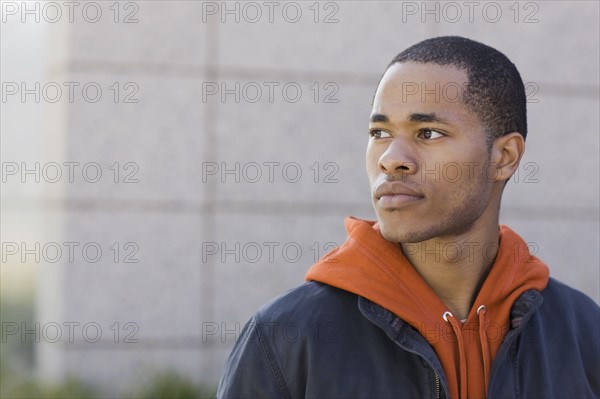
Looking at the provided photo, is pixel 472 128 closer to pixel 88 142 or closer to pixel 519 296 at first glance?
pixel 519 296

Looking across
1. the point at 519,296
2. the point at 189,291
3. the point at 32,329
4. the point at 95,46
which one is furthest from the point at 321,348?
the point at 32,329

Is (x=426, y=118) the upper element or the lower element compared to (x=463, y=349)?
upper

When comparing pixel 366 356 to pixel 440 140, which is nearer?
pixel 366 356

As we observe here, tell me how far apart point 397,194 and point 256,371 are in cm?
68

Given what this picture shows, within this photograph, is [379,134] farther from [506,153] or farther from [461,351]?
[461,351]

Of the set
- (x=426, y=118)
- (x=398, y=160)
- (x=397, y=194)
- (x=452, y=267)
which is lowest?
(x=452, y=267)

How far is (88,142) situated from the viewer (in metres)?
5.66

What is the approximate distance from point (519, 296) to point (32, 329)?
5.04m

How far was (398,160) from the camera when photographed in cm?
282

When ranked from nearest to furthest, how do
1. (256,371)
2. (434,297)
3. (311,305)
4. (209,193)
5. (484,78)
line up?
1. (256,371)
2. (311,305)
3. (434,297)
4. (484,78)
5. (209,193)

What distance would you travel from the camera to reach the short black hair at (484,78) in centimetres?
300

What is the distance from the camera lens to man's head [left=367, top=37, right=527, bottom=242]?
284 centimetres

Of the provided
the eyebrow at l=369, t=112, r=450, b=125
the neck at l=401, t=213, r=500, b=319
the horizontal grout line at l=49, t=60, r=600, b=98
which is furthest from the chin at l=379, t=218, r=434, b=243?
the horizontal grout line at l=49, t=60, r=600, b=98

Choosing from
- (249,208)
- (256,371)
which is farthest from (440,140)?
(249,208)
